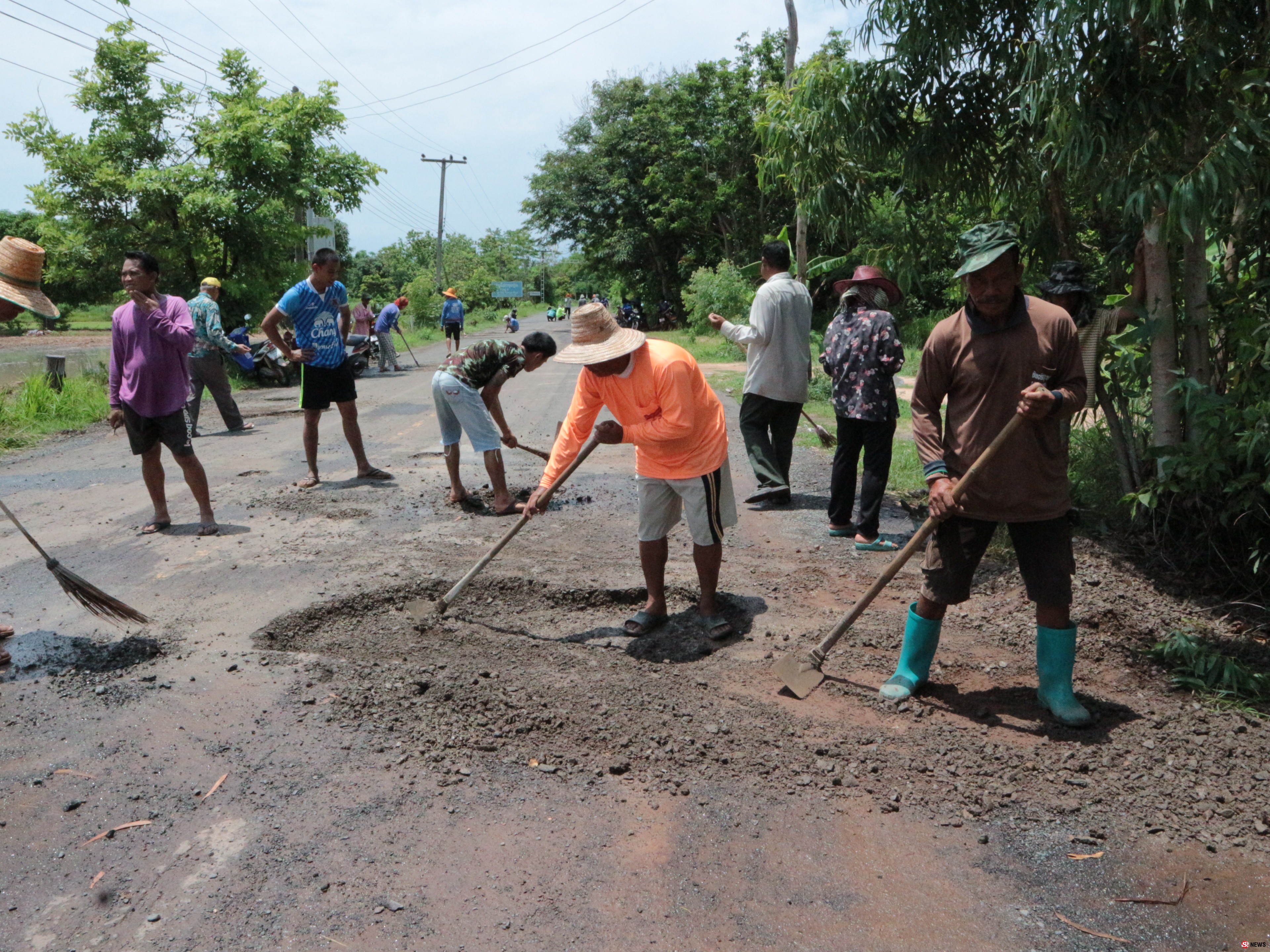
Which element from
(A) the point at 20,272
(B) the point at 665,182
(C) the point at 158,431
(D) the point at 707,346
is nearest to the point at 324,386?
(C) the point at 158,431

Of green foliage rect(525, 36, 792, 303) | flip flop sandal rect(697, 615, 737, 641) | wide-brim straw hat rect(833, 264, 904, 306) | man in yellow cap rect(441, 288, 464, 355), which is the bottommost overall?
flip flop sandal rect(697, 615, 737, 641)

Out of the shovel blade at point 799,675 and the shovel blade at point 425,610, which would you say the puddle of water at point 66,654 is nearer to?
the shovel blade at point 425,610

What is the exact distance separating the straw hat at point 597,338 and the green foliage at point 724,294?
48.7 ft

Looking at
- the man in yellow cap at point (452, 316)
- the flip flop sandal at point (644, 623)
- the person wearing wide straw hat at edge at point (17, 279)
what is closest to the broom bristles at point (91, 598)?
the person wearing wide straw hat at edge at point (17, 279)

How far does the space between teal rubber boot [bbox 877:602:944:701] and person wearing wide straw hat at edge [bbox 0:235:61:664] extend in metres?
3.83

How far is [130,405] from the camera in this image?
20.1 ft

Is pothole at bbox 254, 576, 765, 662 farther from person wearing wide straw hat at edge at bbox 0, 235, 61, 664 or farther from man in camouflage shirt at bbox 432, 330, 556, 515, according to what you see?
man in camouflage shirt at bbox 432, 330, 556, 515

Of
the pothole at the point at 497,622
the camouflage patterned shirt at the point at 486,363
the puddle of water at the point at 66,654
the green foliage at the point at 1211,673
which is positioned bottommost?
the puddle of water at the point at 66,654

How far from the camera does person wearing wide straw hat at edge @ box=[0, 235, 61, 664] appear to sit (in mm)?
4383

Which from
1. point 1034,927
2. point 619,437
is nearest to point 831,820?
point 1034,927

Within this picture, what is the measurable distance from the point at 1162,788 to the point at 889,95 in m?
4.56

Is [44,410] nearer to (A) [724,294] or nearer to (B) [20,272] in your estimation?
(B) [20,272]

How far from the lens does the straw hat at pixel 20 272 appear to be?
4402 millimetres

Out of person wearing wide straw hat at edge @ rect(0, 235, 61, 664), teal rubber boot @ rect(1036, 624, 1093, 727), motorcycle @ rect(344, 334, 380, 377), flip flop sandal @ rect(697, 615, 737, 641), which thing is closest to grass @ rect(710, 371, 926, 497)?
teal rubber boot @ rect(1036, 624, 1093, 727)
